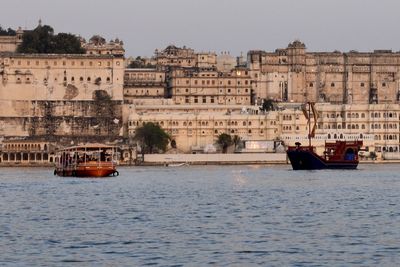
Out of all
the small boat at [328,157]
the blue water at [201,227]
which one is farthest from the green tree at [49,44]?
the blue water at [201,227]

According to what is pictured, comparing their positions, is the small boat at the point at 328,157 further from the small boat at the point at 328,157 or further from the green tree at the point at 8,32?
the green tree at the point at 8,32

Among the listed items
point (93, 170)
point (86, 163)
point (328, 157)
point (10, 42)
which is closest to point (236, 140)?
point (328, 157)

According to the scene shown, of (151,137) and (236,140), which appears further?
(236,140)

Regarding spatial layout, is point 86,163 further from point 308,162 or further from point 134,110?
point 134,110

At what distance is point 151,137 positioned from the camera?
13050 cm

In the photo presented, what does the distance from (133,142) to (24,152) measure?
33.8 ft

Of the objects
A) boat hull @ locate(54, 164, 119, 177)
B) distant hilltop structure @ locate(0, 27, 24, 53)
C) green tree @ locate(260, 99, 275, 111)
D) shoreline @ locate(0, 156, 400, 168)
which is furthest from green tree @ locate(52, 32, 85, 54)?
boat hull @ locate(54, 164, 119, 177)

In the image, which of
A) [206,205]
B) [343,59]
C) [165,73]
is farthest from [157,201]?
[343,59]

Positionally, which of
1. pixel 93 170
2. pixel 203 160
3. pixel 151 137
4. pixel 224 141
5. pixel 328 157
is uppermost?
pixel 151 137

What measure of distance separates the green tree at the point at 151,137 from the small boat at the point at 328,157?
90.9 feet

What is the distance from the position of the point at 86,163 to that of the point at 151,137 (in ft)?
143

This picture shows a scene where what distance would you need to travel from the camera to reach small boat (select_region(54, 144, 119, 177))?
284 feet

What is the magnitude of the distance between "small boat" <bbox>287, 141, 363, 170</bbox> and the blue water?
119 ft

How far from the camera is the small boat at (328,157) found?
332ft
